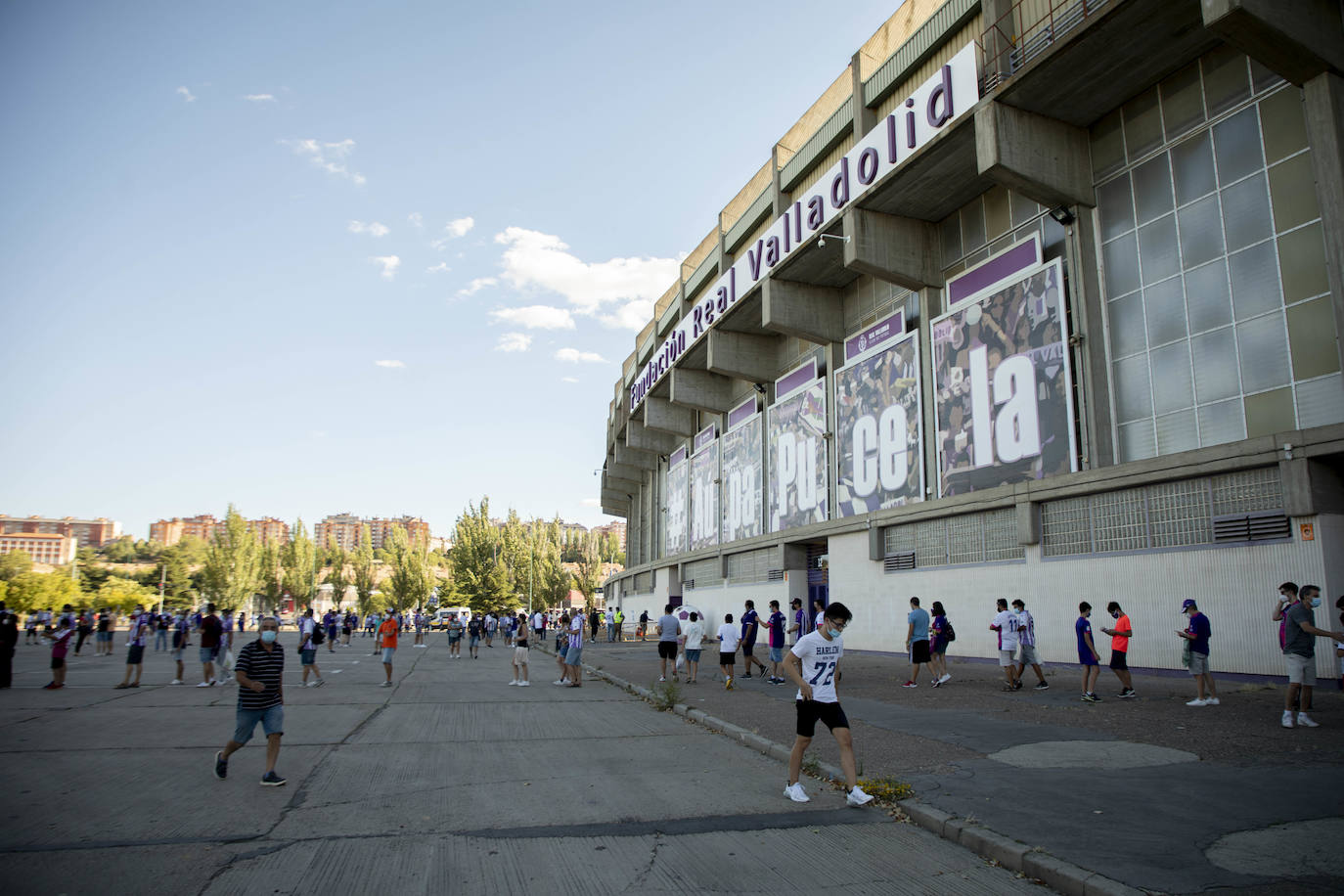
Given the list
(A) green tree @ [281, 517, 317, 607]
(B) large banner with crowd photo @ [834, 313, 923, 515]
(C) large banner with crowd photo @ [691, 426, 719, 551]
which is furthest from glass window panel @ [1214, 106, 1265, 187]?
(A) green tree @ [281, 517, 317, 607]

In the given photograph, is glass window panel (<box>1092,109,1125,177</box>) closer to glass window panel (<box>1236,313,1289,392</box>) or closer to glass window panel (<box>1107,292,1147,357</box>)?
glass window panel (<box>1107,292,1147,357</box>)

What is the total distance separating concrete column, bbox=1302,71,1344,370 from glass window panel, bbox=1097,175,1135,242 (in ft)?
12.6

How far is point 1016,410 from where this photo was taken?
19422mm

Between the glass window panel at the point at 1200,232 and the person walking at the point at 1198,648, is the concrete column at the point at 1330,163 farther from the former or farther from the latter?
the person walking at the point at 1198,648

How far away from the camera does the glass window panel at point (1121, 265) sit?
56.4ft

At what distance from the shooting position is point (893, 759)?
853 cm

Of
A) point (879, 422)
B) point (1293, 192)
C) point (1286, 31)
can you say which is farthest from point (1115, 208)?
point (879, 422)

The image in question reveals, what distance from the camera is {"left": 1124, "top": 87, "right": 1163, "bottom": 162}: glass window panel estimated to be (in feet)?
56.0

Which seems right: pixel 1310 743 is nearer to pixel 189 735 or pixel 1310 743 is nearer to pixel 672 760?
pixel 672 760

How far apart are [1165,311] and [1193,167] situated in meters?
2.96

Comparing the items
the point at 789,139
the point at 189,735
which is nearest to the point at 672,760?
the point at 189,735

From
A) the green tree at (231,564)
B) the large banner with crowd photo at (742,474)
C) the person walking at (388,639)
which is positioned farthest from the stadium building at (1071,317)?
the green tree at (231,564)

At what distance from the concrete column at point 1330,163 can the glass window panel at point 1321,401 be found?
1.32ft

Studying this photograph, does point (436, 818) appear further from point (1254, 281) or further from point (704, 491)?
point (704, 491)
